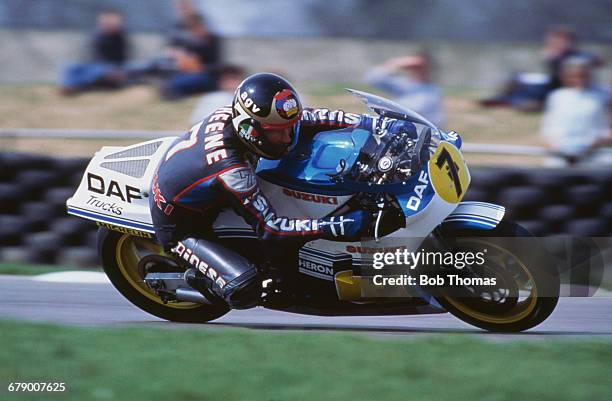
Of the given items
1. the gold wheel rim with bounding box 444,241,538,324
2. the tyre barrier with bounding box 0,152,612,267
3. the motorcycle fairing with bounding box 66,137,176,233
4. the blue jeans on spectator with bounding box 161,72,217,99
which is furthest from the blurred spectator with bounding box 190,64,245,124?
the gold wheel rim with bounding box 444,241,538,324

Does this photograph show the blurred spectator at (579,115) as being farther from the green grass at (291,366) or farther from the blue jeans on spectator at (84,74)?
the blue jeans on spectator at (84,74)

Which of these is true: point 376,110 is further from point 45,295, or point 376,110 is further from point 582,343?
point 45,295

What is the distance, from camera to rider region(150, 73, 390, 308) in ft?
17.2

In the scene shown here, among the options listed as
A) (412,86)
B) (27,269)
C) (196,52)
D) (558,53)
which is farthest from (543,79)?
(27,269)

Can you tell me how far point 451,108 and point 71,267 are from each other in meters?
6.39

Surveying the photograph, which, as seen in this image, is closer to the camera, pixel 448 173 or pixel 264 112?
pixel 264 112

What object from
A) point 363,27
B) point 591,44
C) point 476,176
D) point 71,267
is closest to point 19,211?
point 71,267

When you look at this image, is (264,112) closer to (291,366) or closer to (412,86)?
(291,366)

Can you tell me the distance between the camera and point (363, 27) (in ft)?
44.3

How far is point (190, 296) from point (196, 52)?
5.07 meters

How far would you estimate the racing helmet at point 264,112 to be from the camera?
5203mm

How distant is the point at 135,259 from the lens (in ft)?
19.9

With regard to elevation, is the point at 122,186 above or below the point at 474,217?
below

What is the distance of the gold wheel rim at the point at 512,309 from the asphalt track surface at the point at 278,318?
8 cm
